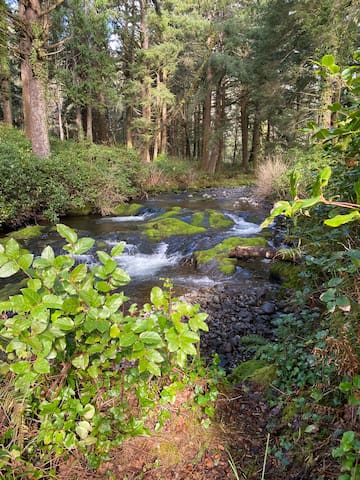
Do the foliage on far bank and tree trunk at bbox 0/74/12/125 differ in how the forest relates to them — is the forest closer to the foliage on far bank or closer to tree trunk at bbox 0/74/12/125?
the foliage on far bank

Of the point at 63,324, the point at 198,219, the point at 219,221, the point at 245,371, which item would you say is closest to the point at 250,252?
the point at 219,221

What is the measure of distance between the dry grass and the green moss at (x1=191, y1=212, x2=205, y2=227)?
9.20 feet

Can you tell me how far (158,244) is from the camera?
25.4 feet

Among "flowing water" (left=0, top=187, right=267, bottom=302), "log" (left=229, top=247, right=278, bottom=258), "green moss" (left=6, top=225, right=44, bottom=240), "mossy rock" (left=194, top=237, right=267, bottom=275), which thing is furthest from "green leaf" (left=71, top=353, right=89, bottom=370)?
"green moss" (left=6, top=225, right=44, bottom=240)

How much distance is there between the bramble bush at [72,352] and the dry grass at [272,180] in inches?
356

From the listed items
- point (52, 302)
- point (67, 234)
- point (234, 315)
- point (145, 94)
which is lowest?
point (234, 315)

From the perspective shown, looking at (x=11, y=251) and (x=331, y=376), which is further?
(x=331, y=376)

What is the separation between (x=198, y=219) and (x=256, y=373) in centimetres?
740

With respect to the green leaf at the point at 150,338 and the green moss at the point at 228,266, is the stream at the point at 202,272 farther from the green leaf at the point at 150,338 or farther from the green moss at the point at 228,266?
the green leaf at the point at 150,338

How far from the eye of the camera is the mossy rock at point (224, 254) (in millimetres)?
5902

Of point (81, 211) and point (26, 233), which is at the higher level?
point (81, 211)

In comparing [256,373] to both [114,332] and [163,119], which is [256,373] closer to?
[114,332]

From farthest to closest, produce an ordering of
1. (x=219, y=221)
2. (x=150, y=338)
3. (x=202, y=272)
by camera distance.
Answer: (x=219, y=221) → (x=202, y=272) → (x=150, y=338)

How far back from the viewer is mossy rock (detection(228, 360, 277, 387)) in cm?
228
